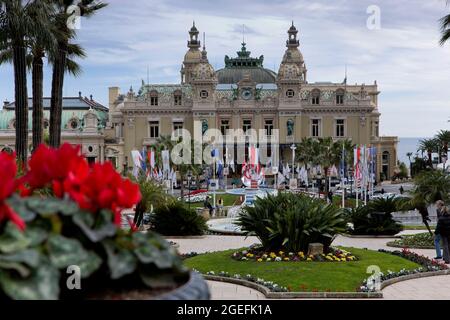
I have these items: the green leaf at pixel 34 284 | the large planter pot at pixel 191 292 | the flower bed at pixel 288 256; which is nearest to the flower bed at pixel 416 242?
the flower bed at pixel 288 256

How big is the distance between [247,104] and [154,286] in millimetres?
87698

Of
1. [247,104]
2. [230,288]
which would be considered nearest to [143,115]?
[247,104]

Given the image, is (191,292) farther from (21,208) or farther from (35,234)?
(21,208)

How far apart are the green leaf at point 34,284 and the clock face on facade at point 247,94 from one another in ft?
291

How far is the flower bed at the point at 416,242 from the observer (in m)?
23.0

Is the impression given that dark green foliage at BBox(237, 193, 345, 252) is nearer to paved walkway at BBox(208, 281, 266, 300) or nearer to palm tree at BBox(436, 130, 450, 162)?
paved walkway at BBox(208, 281, 266, 300)

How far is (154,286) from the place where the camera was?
350 cm

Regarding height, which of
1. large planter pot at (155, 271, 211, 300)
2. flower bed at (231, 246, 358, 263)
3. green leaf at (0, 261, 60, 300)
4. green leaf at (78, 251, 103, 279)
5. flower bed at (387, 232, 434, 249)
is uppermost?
green leaf at (78, 251, 103, 279)

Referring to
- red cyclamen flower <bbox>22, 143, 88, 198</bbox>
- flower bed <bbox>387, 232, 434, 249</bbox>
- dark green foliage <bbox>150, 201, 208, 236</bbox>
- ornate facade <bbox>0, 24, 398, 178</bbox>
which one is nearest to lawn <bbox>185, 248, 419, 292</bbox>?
flower bed <bbox>387, 232, 434, 249</bbox>

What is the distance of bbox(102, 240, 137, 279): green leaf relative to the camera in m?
3.36

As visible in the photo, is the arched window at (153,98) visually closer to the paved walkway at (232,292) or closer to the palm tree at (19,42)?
the palm tree at (19,42)

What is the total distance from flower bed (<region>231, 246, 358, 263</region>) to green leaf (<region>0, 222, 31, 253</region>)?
48.0 feet

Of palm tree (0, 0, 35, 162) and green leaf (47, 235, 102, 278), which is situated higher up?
palm tree (0, 0, 35, 162)
